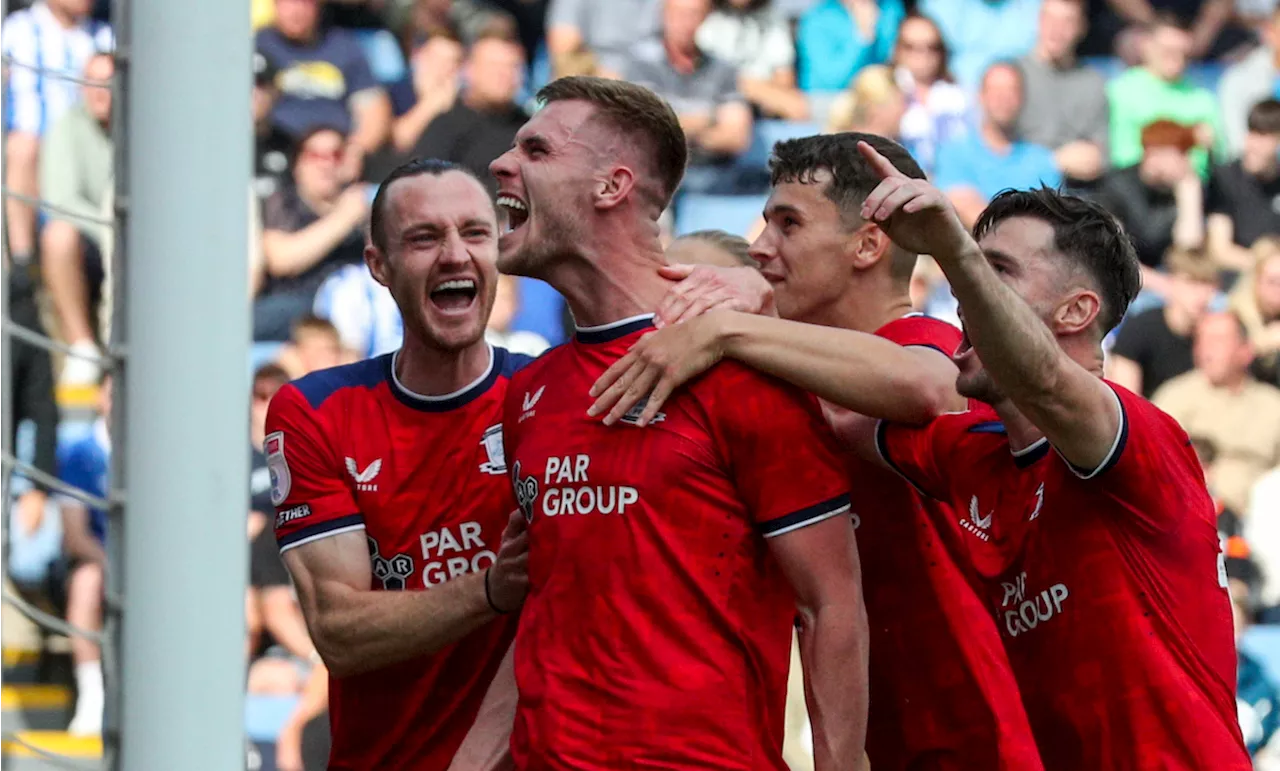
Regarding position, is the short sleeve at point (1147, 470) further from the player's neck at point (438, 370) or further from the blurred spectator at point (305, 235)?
the blurred spectator at point (305, 235)

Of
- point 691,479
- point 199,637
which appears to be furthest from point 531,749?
point 199,637

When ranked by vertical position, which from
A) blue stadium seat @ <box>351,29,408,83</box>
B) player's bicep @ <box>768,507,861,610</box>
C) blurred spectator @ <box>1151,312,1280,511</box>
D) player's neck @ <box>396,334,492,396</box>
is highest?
blue stadium seat @ <box>351,29,408,83</box>

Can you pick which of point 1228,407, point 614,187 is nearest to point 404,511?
point 614,187

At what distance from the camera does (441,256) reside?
15.0 feet

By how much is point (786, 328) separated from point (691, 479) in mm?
336

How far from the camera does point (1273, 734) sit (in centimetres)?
890

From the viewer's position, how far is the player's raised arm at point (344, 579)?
395 cm

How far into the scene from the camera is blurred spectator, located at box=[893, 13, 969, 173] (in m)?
10.4

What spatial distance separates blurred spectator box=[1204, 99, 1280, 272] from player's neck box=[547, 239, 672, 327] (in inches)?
287

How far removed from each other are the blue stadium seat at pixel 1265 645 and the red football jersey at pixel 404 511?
5.84 m

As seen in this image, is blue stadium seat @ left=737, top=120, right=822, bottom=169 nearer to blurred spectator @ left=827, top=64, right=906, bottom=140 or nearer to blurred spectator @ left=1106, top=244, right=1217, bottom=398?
blurred spectator @ left=827, top=64, right=906, bottom=140

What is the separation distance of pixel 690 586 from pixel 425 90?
6.92m

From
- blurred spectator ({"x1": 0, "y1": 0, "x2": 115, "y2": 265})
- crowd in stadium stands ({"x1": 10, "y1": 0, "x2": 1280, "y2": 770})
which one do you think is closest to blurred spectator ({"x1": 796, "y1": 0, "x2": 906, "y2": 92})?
crowd in stadium stands ({"x1": 10, "y1": 0, "x2": 1280, "y2": 770})

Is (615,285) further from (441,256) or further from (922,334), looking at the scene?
(441,256)
